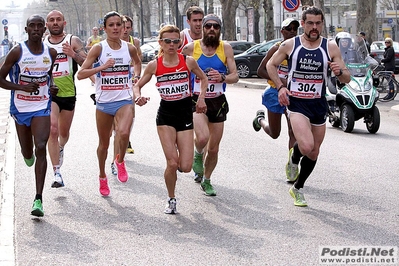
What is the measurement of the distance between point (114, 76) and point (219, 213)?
1.81 m

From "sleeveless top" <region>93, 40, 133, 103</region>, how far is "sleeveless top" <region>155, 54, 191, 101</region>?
766mm

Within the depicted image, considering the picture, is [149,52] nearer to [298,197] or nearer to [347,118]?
[347,118]

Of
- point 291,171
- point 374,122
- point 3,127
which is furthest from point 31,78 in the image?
point 3,127

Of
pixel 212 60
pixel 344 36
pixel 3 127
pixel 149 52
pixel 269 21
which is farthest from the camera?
pixel 149 52

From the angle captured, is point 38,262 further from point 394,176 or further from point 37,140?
point 394,176

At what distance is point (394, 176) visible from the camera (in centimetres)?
974

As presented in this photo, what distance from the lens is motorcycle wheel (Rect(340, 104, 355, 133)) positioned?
562 inches

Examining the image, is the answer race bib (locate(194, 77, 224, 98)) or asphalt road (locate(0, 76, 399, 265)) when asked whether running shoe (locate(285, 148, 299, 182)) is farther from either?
race bib (locate(194, 77, 224, 98))

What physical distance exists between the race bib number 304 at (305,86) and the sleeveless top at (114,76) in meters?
1.74

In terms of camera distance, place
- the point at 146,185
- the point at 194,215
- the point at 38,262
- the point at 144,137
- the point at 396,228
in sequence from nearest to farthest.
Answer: the point at 38,262 → the point at 396,228 → the point at 194,215 → the point at 146,185 → the point at 144,137

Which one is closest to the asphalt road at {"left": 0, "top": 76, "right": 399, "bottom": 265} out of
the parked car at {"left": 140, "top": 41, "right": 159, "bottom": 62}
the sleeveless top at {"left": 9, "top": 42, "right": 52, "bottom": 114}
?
the sleeveless top at {"left": 9, "top": 42, "right": 52, "bottom": 114}

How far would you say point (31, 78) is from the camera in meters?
7.91

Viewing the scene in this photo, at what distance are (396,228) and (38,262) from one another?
9.57 ft

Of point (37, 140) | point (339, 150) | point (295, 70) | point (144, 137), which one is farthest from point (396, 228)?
point (144, 137)
